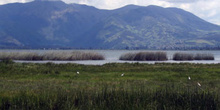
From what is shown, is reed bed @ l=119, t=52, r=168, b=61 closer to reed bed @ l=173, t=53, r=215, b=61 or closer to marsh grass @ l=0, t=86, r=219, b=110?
reed bed @ l=173, t=53, r=215, b=61

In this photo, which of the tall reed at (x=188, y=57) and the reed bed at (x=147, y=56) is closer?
the reed bed at (x=147, y=56)

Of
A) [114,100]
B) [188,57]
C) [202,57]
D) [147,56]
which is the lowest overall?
[114,100]

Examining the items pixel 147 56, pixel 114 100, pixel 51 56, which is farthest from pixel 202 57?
pixel 114 100

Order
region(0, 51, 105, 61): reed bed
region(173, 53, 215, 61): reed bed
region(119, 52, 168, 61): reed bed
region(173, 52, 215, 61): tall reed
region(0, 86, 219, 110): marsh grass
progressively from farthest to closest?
region(173, 52, 215, 61): tall reed < region(173, 53, 215, 61): reed bed < region(119, 52, 168, 61): reed bed < region(0, 51, 105, 61): reed bed < region(0, 86, 219, 110): marsh grass

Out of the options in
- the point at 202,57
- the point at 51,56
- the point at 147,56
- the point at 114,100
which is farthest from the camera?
the point at 202,57

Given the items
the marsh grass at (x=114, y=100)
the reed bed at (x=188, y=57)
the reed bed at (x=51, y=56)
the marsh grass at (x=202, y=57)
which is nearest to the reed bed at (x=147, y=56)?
the reed bed at (x=188, y=57)

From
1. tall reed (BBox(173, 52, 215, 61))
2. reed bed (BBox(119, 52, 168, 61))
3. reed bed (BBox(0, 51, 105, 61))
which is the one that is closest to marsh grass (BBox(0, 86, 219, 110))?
reed bed (BBox(119, 52, 168, 61))

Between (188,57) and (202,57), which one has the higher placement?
(188,57)

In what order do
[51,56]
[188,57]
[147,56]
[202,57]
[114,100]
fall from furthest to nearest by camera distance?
[202,57] < [188,57] < [51,56] < [147,56] < [114,100]

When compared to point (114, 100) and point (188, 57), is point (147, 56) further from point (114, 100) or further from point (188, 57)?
point (114, 100)

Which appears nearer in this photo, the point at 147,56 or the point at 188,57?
the point at 147,56

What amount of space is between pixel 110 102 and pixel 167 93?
3406 mm

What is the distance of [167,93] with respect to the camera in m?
19.0

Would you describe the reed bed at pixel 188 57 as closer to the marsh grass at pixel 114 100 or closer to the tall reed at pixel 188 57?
the tall reed at pixel 188 57
